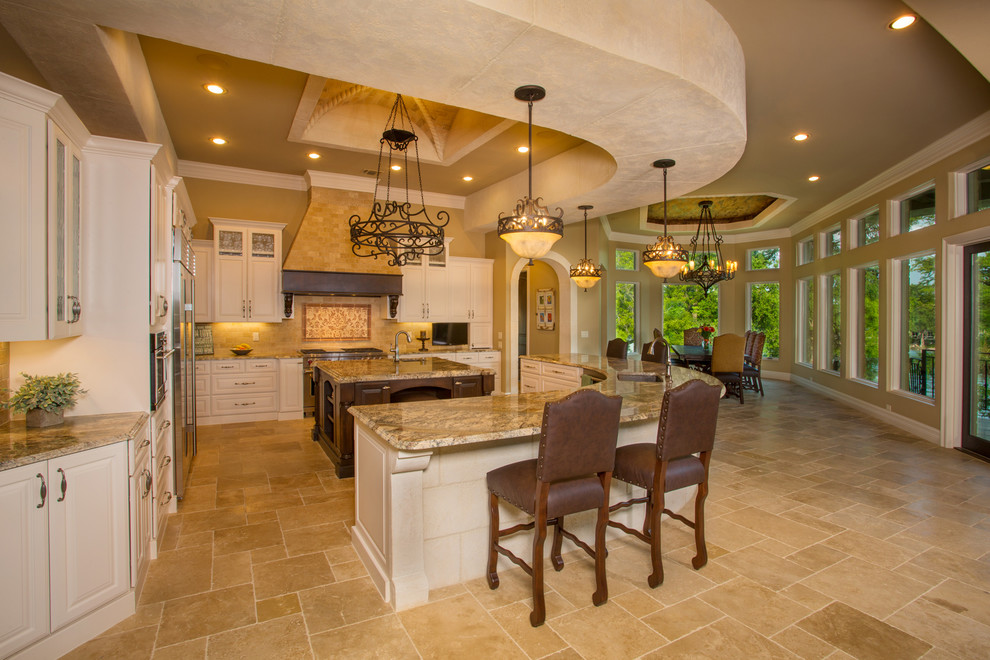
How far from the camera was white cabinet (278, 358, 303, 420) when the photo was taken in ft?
21.4

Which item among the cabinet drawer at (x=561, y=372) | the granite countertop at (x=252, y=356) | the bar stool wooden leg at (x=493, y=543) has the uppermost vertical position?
the granite countertop at (x=252, y=356)

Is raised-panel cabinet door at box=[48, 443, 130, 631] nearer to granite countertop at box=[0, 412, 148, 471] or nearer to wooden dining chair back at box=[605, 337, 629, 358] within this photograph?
granite countertop at box=[0, 412, 148, 471]

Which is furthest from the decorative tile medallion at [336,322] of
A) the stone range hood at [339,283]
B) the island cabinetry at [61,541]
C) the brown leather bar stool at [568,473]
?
the brown leather bar stool at [568,473]

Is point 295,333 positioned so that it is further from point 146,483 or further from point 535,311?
point 146,483

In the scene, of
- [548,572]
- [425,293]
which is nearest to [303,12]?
[548,572]

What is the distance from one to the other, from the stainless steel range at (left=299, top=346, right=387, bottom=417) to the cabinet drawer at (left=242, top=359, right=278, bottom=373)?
374 millimetres

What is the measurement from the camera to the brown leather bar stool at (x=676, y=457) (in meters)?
2.47

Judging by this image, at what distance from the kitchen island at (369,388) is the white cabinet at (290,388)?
50.6 inches

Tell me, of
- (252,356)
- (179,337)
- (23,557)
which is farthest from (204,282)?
(23,557)

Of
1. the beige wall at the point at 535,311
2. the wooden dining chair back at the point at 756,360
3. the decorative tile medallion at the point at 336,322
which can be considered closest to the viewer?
the decorative tile medallion at the point at 336,322

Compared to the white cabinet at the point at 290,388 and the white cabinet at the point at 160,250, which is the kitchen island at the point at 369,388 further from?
the white cabinet at the point at 160,250

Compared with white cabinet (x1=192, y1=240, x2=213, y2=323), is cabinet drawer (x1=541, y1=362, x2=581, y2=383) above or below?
below

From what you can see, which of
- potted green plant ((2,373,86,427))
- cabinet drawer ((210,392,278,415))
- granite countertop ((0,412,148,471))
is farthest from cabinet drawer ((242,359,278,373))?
potted green plant ((2,373,86,427))

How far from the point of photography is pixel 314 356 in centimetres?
657
